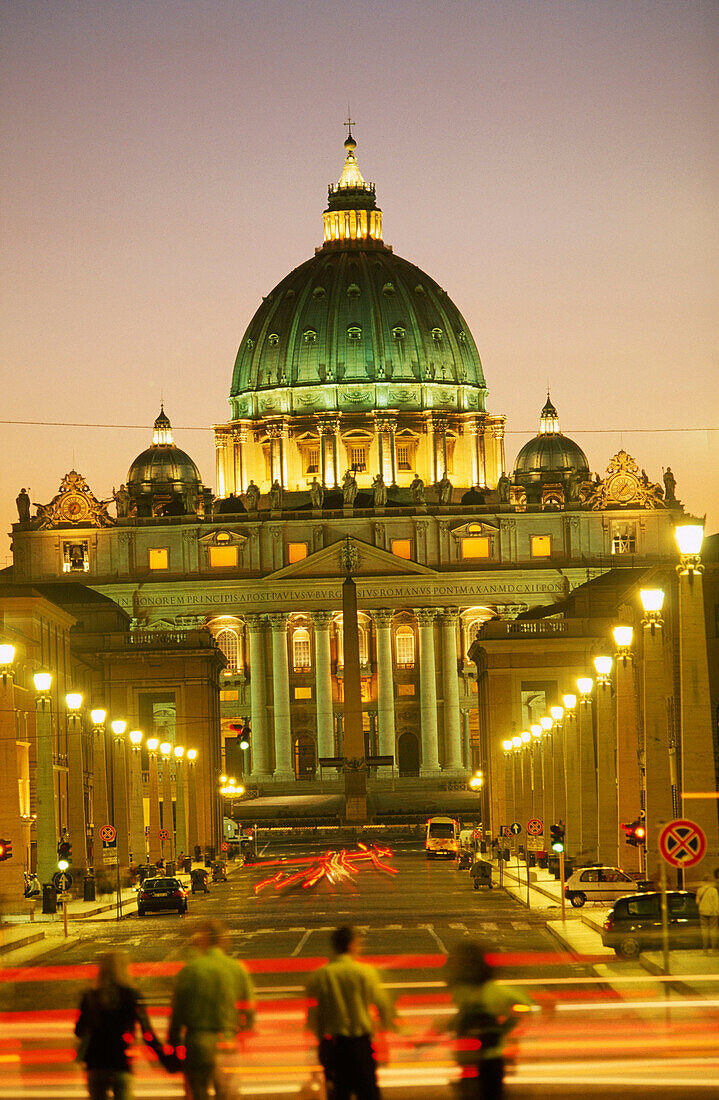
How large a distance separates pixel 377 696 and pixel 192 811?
75.0 m

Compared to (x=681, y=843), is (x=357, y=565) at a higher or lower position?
higher

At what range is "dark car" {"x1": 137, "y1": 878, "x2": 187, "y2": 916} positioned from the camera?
58.1m

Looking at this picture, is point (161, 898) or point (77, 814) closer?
point (161, 898)

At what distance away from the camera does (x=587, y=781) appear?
66188mm

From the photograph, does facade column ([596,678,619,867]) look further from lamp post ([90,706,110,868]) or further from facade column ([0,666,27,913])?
lamp post ([90,706,110,868])

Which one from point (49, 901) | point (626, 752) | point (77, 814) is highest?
point (626, 752)

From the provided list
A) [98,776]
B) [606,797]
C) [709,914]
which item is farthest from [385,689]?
[709,914]

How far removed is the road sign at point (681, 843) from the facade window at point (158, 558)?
154 m

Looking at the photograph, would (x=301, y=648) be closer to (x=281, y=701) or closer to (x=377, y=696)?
(x=281, y=701)

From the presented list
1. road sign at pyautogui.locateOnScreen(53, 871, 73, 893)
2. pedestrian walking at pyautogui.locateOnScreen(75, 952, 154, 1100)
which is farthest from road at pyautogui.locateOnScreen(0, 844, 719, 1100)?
pedestrian walking at pyautogui.locateOnScreen(75, 952, 154, 1100)

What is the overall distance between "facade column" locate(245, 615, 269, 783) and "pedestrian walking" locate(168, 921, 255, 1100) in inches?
A: 6039

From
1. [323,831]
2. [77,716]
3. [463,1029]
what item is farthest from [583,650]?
[463,1029]

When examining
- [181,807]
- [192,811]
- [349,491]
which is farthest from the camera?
[349,491]

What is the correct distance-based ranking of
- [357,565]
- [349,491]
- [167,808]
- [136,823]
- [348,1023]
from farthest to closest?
1. [349,491]
2. [357,565]
3. [167,808]
4. [136,823]
5. [348,1023]
